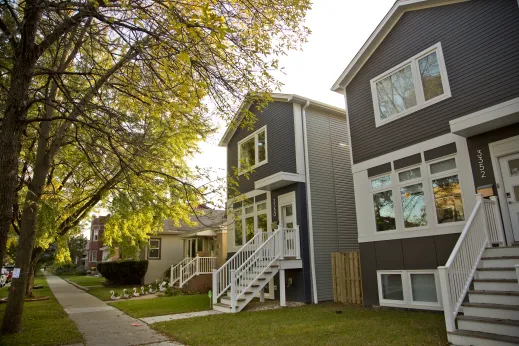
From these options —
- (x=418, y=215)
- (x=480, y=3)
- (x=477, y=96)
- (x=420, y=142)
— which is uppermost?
(x=480, y=3)

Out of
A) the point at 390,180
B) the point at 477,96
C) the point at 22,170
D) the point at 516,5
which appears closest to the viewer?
the point at 516,5

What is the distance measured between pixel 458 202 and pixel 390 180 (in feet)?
6.51

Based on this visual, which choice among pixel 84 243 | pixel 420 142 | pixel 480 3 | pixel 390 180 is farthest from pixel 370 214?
pixel 84 243

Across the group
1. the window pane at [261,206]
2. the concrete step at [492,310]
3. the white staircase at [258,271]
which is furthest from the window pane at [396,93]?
the window pane at [261,206]

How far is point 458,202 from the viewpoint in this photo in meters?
8.45

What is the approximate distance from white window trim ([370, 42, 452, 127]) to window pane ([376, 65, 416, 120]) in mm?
106

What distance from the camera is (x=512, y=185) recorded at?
24.8 feet

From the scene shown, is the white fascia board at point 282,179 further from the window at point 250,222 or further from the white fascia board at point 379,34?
the white fascia board at point 379,34

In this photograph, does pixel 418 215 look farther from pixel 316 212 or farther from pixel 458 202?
pixel 316 212

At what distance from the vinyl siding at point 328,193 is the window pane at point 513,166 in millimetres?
6371

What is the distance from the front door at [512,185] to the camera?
7.42m

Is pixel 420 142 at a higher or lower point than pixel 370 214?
higher

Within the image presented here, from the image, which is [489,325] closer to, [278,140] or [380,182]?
[380,182]

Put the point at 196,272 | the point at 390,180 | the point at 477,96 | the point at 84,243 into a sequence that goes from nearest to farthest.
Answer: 1. the point at 477,96
2. the point at 390,180
3. the point at 196,272
4. the point at 84,243
